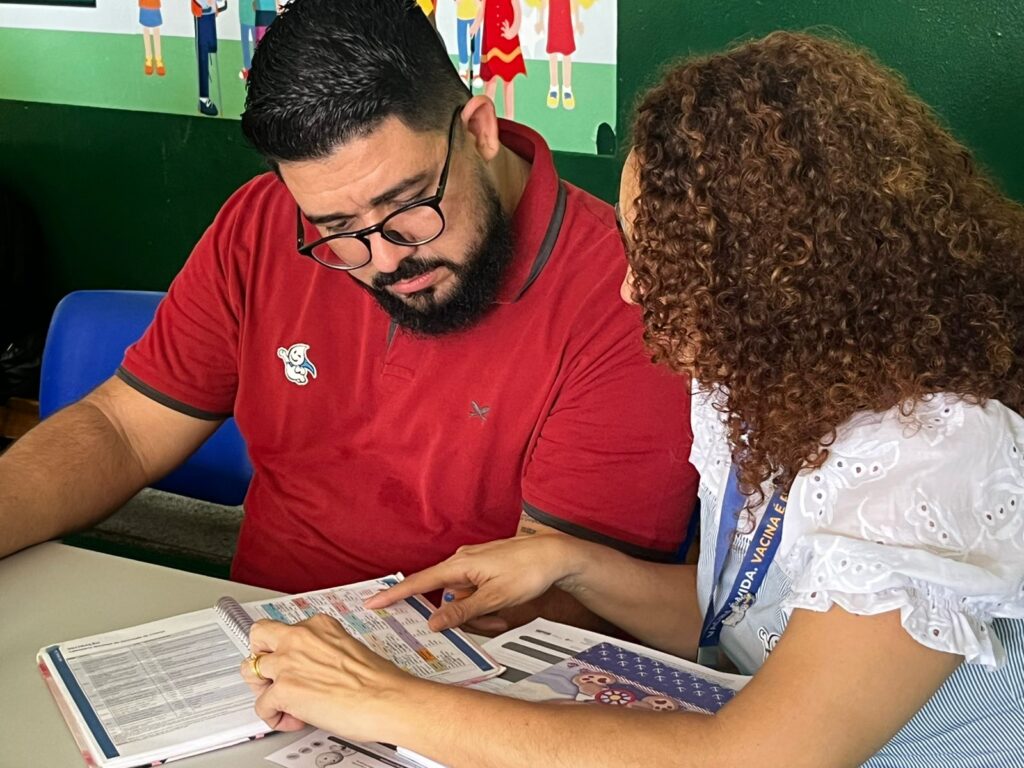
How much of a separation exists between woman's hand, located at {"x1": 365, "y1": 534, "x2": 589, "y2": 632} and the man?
126 mm

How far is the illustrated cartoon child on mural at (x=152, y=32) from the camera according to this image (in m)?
3.37

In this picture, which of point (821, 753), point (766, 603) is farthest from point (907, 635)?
point (766, 603)

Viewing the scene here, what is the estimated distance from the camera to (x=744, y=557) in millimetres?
1407

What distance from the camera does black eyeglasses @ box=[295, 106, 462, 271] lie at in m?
1.64

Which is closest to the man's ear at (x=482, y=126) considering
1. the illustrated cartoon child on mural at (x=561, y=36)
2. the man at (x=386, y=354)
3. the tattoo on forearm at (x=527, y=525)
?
the man at (x=386, y=354)

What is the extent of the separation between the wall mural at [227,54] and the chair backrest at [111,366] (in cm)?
62

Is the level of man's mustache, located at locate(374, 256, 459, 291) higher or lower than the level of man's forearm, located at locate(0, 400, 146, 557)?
higher

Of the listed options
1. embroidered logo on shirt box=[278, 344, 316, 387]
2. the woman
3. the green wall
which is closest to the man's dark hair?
embroidered logo on shirt box=[278, 344, 316, 387]

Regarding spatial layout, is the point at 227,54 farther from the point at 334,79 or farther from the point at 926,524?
the point at 926,524

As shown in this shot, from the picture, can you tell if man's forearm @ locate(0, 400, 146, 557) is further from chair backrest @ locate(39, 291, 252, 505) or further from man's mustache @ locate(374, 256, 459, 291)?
man's mustache @ locate(374, 256, 459, 291)

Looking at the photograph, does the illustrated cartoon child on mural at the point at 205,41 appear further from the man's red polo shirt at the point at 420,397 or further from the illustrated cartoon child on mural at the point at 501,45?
the man's red polo shirt at the point at 420,397

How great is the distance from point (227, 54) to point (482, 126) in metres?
1.76

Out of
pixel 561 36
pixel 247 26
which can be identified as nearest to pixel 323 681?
pixel 561 36

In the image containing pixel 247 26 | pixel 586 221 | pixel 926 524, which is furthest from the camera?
pixel 247 26
